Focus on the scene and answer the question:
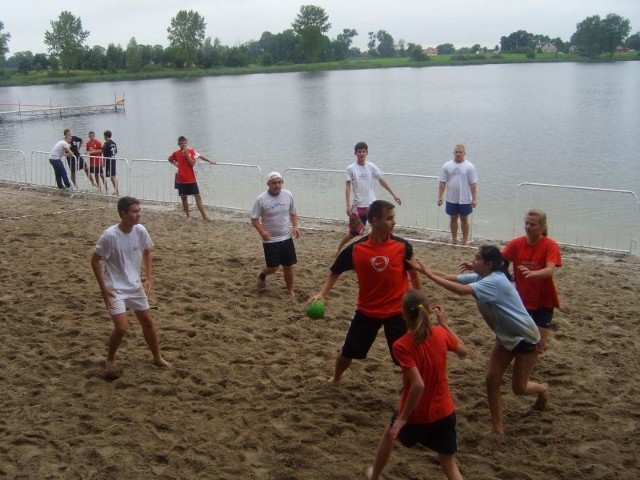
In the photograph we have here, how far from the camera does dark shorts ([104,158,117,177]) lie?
1869cm

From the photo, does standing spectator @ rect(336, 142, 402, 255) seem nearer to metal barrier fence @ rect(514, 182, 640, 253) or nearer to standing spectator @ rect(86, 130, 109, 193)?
metal barrier fence @ rect(514, 182, 640, 253)

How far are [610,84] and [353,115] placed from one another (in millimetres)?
30055

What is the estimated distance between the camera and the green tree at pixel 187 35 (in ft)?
403

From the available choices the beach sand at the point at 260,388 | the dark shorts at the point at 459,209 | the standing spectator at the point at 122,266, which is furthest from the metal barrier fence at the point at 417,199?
the standing spectator at the point at 122,266

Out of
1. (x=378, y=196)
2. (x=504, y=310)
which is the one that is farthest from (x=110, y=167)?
(x=504, y=310)

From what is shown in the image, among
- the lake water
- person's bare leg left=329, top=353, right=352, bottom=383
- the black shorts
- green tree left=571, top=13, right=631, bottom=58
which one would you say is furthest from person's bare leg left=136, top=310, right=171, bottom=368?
green tree left=571, top=13, right=631, bottom=58

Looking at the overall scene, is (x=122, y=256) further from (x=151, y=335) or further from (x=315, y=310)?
(x=315, y=310)

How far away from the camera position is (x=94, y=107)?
57.0m

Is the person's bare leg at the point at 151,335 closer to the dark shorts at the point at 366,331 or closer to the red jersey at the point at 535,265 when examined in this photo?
the dark shorts at the point at 366,331

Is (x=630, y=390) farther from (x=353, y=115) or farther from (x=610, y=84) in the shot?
(x=610, y=84)

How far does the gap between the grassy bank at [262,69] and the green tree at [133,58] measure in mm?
1153

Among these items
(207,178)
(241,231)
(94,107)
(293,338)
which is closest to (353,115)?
(94,107)

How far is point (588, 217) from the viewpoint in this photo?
50.4ft

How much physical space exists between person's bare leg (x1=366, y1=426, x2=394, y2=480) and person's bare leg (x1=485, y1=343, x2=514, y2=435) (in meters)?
1.20
